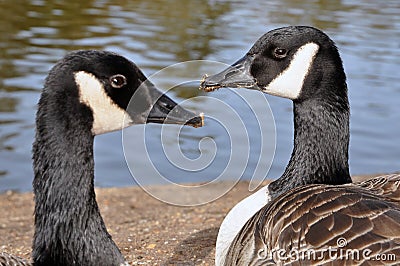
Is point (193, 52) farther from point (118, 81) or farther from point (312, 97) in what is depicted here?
point (118, 81)

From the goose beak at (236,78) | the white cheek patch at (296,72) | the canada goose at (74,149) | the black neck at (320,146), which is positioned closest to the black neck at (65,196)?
the canada goose at (74,149)

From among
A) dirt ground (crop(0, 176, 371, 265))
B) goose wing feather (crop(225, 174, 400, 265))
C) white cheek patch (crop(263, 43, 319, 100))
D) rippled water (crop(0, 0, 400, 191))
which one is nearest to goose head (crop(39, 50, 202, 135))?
goose wing feather (crop(225, 174, 400, 265))

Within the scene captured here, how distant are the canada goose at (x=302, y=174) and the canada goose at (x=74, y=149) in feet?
3.19

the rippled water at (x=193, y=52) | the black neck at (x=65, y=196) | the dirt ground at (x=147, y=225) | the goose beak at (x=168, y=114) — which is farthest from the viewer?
the rippled water at (x=193, y=52)

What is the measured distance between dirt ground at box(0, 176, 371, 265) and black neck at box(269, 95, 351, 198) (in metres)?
1.32

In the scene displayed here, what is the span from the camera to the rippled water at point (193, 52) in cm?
1051

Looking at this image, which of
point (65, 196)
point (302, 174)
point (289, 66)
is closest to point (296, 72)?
point (289, 66)

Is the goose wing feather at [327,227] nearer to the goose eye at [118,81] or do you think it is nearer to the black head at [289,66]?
the black head at [289,66]

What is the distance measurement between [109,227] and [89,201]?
3.15m

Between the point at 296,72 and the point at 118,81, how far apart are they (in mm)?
1487

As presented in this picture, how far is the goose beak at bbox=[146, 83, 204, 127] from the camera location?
4.56 m

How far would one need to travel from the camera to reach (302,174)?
207 inches

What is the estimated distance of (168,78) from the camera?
1370 centimetres

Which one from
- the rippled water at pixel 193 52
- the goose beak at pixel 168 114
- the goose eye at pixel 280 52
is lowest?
the rippled water at pixel 193 52
